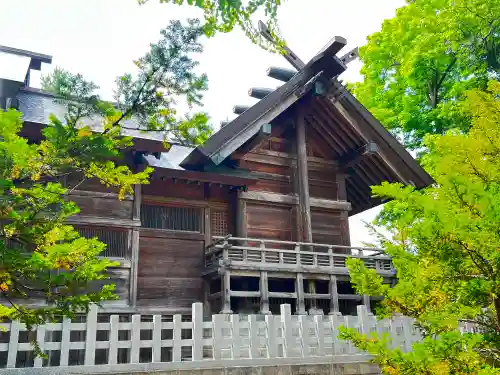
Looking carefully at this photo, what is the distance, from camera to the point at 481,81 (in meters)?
18.8

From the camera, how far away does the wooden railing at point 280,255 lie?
495 inches

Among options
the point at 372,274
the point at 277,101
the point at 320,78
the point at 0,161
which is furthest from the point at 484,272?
the point at 320,78

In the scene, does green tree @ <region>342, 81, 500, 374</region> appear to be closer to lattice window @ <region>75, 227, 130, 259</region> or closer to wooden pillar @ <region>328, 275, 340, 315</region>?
wooden pillar @ <region>328, 275, 340, 315</region>

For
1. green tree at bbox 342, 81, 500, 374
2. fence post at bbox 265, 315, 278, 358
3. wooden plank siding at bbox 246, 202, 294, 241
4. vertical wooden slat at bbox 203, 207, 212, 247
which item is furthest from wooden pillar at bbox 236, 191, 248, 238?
green tree at bbox 342, 81, 500, 374

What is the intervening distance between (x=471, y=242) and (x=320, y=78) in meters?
11.4

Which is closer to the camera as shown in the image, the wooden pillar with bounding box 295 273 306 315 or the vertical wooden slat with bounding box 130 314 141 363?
the vertical wooden slat with bounding box 130 314 141 363

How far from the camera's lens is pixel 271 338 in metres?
8.27

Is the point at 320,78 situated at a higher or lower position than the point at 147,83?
higher

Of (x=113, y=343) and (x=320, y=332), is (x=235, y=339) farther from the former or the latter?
(x=113, y=343)

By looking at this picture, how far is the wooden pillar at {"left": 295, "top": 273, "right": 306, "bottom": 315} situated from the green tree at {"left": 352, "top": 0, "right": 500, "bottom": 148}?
9.22 meters

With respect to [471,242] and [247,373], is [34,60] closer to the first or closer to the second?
[247,373]

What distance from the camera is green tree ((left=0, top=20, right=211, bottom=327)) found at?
471 cm

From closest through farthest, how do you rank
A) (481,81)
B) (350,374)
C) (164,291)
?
(350,374), (164,291), (481,81)

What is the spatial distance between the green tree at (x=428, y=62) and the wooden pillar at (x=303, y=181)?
20.8 feet
